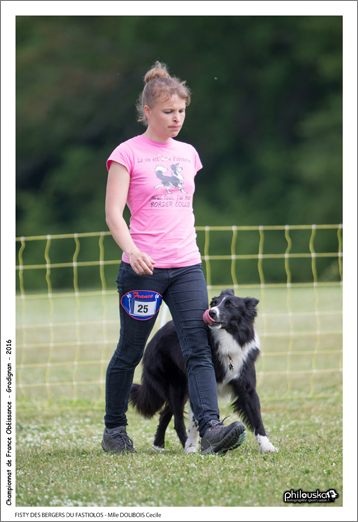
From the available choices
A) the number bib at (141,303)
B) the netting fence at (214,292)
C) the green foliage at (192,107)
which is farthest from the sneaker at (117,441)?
the green foliage at (192,107)

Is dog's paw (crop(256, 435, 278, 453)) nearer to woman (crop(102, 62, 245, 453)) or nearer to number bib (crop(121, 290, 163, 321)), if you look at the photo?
woman (crop(102, 62, 245, 453))

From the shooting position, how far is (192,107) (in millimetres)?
16531

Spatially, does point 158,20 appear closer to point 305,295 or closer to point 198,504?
point 305,295

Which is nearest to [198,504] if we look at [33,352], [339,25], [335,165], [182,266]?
[182,266]

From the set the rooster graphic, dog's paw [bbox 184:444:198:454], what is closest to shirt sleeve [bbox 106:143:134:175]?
the rooster graphic

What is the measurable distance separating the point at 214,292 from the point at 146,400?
785cm

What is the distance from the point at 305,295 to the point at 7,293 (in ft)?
25.9

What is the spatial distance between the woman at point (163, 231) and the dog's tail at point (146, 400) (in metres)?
0.58

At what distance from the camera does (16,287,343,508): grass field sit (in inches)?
86.8

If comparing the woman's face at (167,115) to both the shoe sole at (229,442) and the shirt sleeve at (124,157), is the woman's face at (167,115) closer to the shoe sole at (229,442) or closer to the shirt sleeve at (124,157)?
the shirt sleeve at (124,157)

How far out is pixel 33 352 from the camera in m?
6.85

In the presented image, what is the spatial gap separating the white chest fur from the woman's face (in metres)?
0.99

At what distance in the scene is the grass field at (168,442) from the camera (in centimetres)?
221

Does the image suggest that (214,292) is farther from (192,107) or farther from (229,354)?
(229,354)
